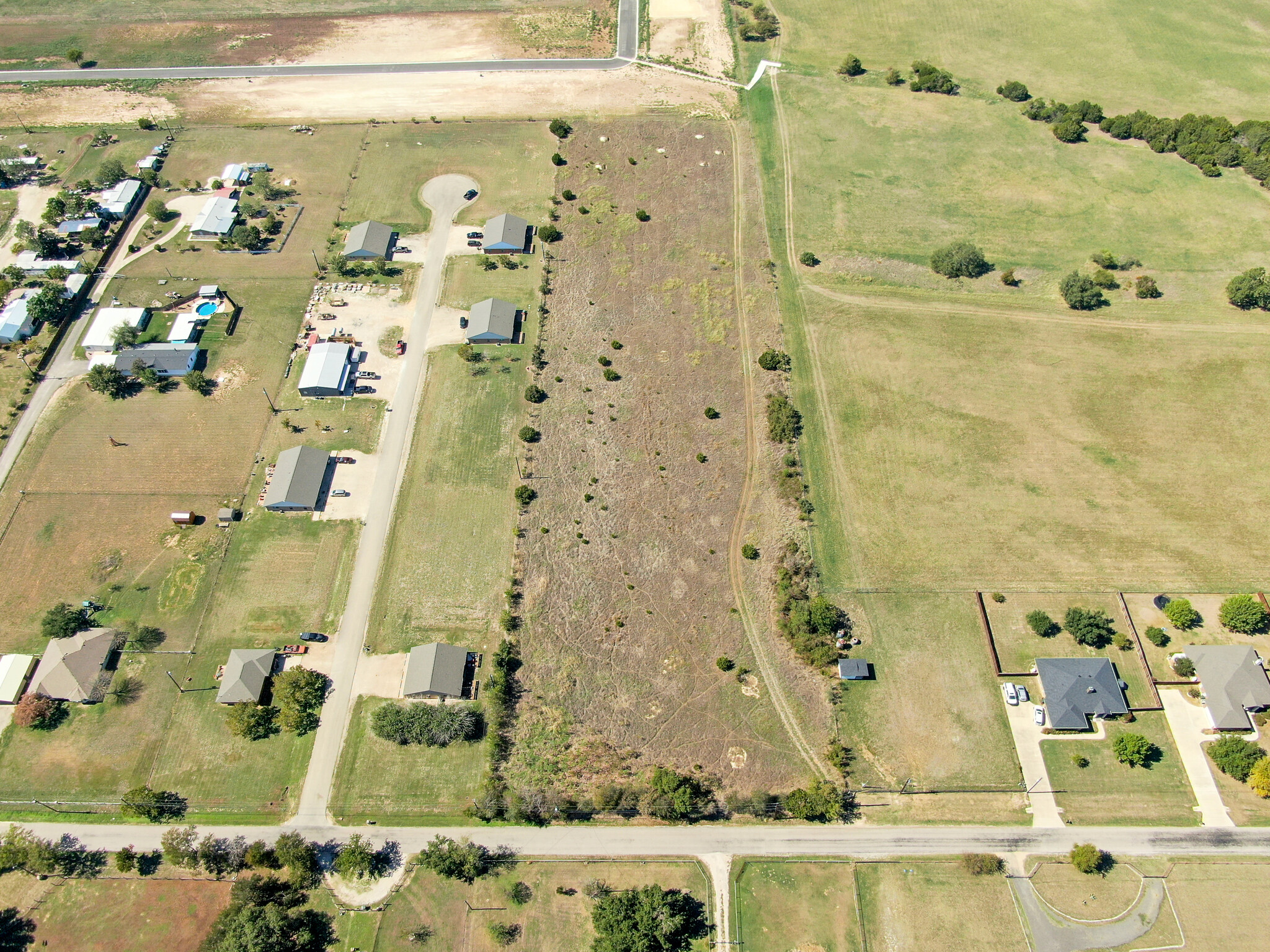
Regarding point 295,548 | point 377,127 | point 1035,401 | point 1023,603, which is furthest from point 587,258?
point 1023,603

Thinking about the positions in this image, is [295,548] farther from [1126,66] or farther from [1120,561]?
[1126,66]

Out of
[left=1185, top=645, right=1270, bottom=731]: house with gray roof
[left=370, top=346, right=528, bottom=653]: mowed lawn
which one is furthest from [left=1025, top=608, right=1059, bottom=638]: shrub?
[left=370, top=346, right=528, bottom=653]: mowed lawn

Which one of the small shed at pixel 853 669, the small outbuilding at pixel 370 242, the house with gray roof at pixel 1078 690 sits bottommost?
the small shed at pixel 853 669

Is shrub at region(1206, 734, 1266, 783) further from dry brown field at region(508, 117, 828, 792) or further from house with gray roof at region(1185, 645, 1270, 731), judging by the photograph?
dry brown field at region(508, 117, 828, 792)

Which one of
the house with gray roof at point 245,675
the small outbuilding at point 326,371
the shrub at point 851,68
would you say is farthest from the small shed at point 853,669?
the shrub at point 851,68

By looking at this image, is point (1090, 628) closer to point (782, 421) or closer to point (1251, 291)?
point (782, 421)

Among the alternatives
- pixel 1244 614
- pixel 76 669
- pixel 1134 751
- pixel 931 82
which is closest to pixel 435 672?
pixel 76 669

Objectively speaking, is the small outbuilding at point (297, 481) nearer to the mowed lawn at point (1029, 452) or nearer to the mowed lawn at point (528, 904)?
the mowed lawn at point (528, 904)
